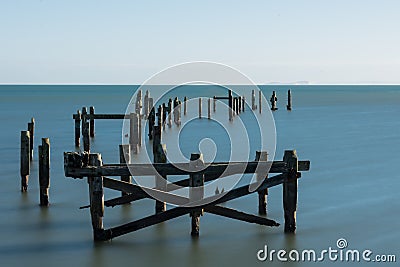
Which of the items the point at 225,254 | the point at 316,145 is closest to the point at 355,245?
the point at 225,254

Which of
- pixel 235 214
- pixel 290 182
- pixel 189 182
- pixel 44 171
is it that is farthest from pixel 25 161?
pixel 290 182

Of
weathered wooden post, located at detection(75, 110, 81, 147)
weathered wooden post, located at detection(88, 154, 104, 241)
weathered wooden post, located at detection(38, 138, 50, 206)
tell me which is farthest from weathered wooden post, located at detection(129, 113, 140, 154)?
weathered wooden post, located at detection(88, 154, 104, 241)

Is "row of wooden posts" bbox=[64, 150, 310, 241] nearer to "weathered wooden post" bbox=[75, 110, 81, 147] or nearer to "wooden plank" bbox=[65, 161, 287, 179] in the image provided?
"wooden plank" bbox=[65, 161, 287, 179]

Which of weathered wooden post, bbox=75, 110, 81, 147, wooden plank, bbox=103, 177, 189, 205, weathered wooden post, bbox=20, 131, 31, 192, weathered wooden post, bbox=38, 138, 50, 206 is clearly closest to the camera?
wooden plank, bbox=103, 177, 189, 205

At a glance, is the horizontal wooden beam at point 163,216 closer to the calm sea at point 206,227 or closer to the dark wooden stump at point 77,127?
the calm sea at point 206,227

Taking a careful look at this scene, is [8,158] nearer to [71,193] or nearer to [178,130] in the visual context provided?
[71,193]

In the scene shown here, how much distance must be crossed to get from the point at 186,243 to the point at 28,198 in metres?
5.34

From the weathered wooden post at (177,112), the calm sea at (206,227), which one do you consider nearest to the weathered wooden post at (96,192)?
the calm sea at (206,227)

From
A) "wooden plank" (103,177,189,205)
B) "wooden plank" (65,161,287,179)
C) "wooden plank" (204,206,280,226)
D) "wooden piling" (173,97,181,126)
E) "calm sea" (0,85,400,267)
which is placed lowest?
"calm sea" (0,85,400,267)

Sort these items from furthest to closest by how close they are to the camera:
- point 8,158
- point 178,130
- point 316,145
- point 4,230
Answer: point 178,130 → point 316,145 → point 8,158 → point 4,230

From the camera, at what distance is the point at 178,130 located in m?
35.2

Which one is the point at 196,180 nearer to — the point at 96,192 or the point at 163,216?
the point at 163,216

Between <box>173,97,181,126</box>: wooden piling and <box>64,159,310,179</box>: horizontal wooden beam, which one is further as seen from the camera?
<box>173,97,181,126</box>: wooden piling

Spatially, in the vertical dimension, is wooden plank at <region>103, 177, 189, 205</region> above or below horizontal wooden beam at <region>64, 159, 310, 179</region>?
below
